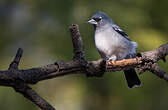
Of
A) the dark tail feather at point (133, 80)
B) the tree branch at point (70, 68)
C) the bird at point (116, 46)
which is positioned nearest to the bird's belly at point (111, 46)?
the bird at point (116, 46)

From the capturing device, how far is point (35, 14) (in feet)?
21.7

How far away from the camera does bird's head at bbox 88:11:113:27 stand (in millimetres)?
5219

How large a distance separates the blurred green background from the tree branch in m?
1.64

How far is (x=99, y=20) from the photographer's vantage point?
5.27 meters

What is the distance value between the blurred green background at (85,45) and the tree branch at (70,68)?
164 cm

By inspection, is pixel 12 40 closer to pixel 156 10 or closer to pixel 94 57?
pixel 94 57

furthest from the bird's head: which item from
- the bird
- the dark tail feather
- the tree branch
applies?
the tree branch

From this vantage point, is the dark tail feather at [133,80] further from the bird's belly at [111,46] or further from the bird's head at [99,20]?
the bird's head at [99,20]

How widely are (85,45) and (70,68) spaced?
238cm

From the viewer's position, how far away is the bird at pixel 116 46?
484 cm

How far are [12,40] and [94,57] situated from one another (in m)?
1.76

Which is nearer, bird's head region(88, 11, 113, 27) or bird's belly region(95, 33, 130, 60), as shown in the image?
bird's belly region(95, 33, 130, 60)

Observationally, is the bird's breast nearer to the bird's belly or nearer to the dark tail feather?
the bird's belly

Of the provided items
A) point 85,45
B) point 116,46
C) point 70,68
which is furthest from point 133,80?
point 70,68
